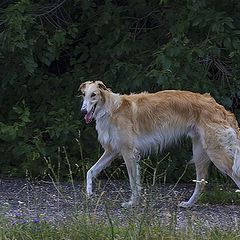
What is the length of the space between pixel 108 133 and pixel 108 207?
9.79 ft

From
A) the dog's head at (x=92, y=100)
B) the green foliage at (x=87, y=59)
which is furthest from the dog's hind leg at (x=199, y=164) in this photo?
the dog's head at (x=92, y=100)

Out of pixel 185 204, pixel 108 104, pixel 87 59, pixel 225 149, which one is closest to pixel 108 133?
pixel 108 104

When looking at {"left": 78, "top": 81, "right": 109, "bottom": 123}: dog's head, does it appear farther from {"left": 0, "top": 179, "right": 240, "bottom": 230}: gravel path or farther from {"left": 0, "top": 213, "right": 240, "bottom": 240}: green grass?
{"left": 0, "top": 213, "right": 240, "bottom": 240}: green grass

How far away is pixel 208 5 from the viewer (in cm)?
1155

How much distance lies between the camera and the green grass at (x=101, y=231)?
6.76 metres

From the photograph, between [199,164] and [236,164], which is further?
[199,164]

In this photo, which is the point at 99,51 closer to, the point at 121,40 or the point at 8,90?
the point at 121,40

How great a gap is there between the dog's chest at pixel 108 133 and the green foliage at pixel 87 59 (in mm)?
759

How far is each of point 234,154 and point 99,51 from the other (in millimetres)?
3476

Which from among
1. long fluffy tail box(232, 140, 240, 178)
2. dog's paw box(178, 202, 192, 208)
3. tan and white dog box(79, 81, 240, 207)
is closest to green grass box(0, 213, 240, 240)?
A: dog's paw box(178, 202, 192, 208)

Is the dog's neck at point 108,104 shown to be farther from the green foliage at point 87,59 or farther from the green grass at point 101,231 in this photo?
the green grass at point 101,231

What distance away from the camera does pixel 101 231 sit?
23.0ft

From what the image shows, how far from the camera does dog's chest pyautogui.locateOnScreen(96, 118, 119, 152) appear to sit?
1034 centimetres

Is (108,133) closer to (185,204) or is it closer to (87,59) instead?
(185,204)
